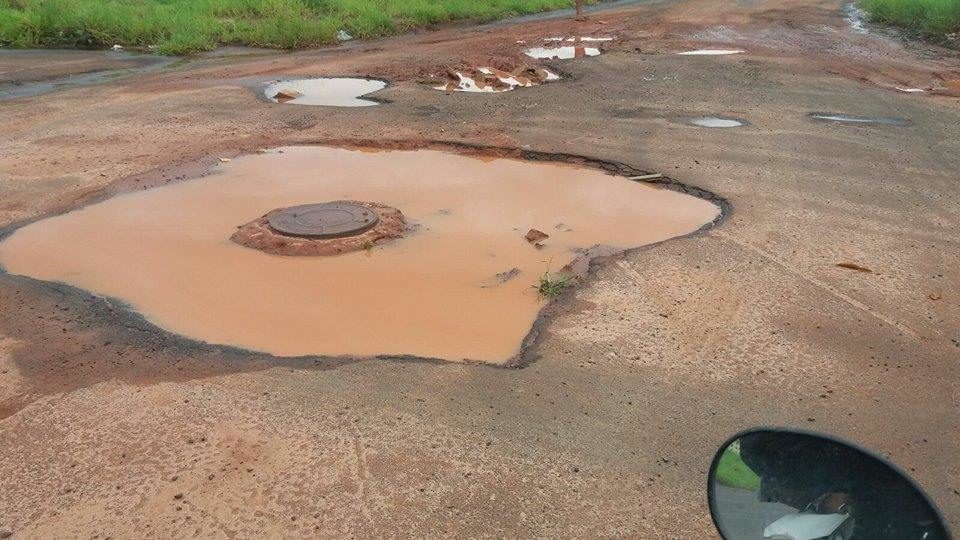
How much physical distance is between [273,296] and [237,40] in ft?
44.3

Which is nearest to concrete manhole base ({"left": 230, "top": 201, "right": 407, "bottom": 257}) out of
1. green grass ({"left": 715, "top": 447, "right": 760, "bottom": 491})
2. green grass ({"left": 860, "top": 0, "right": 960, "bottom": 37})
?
green grass ({"left": 715, "top": 447, "right": 760, "bottom": 491})

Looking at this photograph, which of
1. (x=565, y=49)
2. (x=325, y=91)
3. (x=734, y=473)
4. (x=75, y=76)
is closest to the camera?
(x=734, y=473)

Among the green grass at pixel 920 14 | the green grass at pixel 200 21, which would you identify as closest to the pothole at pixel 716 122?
the green grass at pixel 200 21

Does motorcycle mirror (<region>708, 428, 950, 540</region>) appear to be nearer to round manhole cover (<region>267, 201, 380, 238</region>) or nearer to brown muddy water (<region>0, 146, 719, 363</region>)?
brown muddy water (<region>0, 146, 719, 363</region>)

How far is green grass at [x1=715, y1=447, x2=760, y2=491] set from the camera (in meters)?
2.03

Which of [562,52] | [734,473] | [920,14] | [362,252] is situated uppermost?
[734,473]

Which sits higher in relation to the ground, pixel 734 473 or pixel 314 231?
pixel 734 473

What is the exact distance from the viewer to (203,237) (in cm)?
652

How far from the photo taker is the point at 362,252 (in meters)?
6.25

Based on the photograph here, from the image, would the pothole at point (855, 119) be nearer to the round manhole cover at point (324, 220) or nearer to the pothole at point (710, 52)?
the pothole at point (710, 52)

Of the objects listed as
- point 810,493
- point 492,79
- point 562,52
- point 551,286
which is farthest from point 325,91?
point 810,493

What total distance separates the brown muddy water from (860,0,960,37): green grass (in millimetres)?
14105

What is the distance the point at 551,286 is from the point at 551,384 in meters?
1.26

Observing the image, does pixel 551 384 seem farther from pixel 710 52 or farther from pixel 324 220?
pixel 710 52
